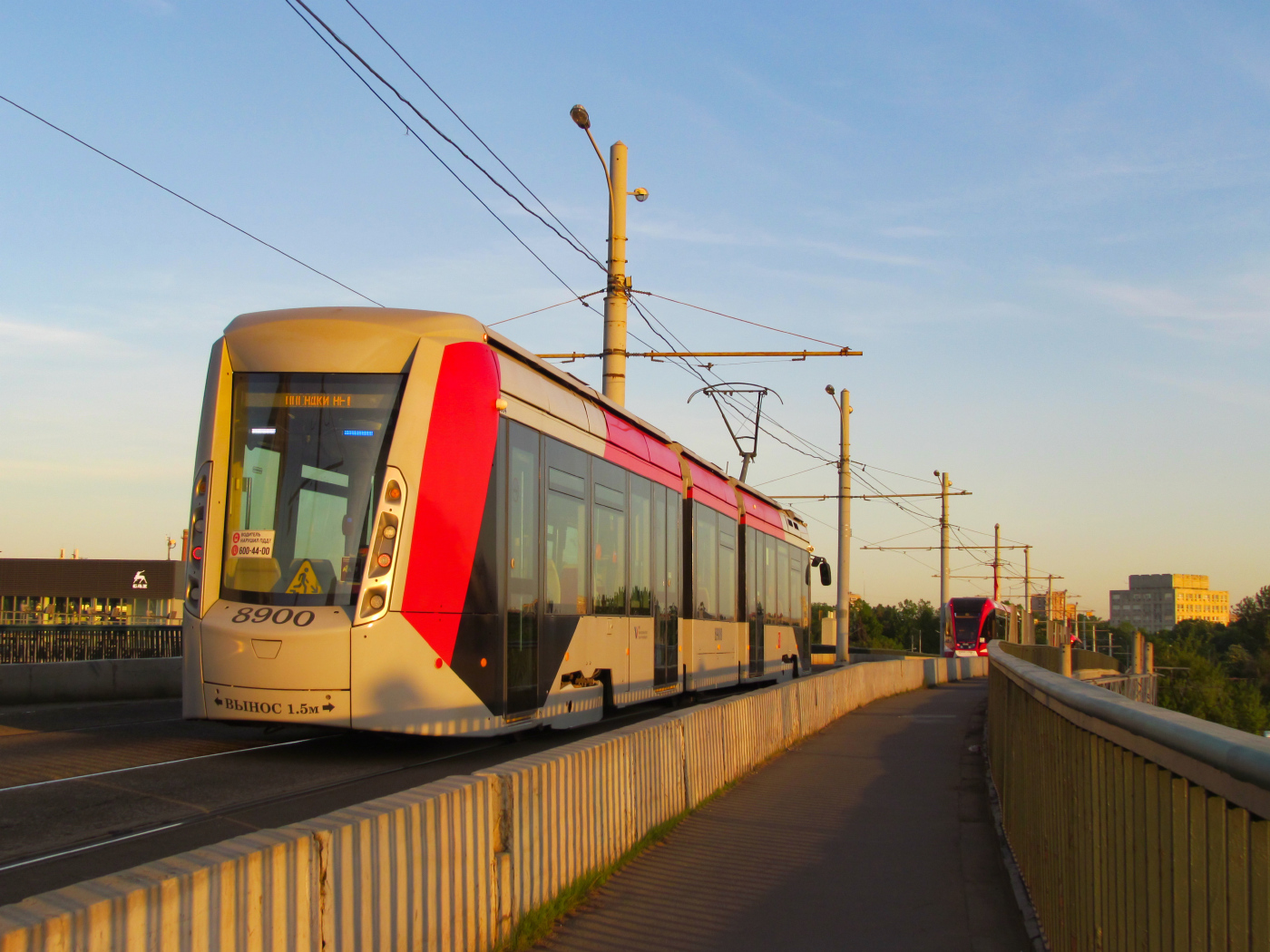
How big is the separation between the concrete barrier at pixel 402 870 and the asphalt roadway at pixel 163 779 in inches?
76.7

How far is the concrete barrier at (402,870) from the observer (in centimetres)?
294

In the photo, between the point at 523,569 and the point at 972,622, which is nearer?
the point at 523,569

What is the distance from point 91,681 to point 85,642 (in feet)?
5.26

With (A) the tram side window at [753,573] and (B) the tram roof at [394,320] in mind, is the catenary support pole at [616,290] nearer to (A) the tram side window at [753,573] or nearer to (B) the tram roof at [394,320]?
(A) the tram side window at [753,573]

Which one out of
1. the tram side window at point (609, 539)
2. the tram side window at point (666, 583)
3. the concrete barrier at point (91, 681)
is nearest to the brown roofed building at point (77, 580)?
the concrete barrier at point (91, 681)

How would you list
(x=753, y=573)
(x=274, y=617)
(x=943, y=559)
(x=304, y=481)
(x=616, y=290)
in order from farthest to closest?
(x=943, y=559) < (x=753, y=573) < (x=616, y=290) < (x=304, y=481) < (x=274, y=617)

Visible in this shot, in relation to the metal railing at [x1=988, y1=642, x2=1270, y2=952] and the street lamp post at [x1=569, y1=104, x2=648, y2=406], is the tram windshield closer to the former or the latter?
the metal railing at [x1=988, y1=642, x2=1270, y2=952]

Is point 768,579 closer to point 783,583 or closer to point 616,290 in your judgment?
point 783,583

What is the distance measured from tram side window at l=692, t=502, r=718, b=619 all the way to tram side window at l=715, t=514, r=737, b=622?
0.86 feet

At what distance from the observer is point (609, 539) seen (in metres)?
13.1

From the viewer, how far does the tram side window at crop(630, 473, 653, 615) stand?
46.0ft

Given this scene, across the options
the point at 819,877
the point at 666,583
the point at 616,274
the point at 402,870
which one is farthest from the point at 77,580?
the point at 402,870

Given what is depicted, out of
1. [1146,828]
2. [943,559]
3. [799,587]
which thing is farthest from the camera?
[943,559]

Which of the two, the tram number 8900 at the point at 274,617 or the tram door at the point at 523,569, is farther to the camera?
the tram door at the point at 523,569
